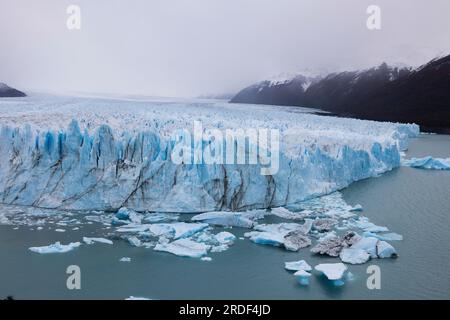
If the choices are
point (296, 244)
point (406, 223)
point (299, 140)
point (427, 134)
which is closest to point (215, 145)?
point (299, 140)

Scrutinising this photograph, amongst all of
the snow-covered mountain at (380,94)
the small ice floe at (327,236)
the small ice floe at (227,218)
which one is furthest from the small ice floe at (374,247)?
the snow-covered mountain at (380,94)

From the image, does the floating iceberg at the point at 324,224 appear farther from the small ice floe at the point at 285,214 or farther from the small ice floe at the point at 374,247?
the small ice floe at the point at 374,247

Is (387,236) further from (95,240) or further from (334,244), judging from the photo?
(95,240)

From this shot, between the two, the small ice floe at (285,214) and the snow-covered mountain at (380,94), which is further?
the snow-covered mountain at (380,94)

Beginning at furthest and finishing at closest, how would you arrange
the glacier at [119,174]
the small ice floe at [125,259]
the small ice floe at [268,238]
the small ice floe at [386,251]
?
the glacier at [119,174] < the small ice floe at [268,238] < the small ice floe at [386,251] < the small ice floe at [125,259]

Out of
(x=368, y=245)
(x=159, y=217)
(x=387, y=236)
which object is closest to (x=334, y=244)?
(x=368, y=245)
